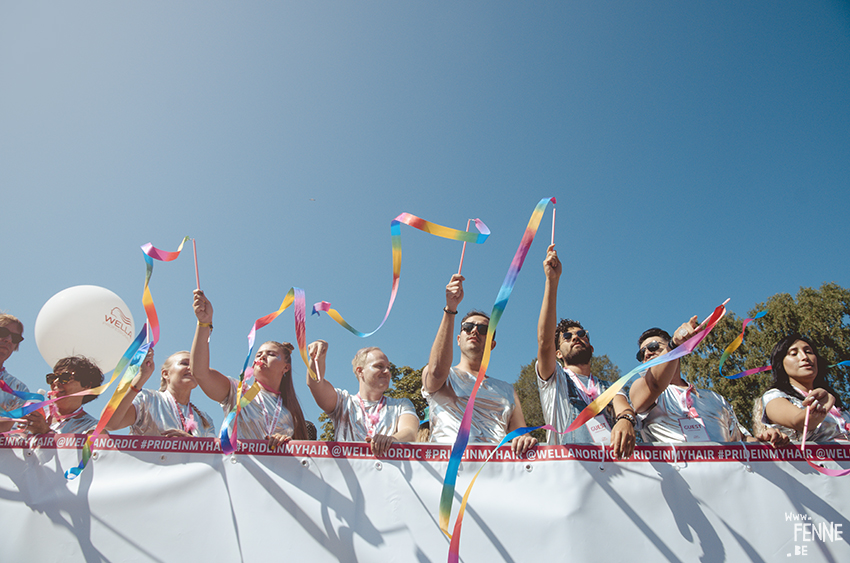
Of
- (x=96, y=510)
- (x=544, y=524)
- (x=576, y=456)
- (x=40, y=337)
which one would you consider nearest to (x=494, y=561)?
(x=544, y=524)

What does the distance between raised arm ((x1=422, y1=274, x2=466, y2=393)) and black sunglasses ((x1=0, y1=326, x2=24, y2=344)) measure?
10.5ft

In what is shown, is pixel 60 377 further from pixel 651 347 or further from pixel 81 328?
pixel 651 347

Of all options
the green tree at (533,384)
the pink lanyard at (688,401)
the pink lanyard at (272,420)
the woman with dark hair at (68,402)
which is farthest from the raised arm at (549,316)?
the green tree at (533,384)

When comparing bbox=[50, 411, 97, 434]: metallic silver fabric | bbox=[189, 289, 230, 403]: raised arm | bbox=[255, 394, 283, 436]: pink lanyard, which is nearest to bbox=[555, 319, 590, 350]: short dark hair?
bbox=[255, 394, 283, 436]: pink lanyard

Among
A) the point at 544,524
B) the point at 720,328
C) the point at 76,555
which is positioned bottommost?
the point at 76,555

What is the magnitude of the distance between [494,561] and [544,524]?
293mm

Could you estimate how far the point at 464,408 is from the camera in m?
3.00

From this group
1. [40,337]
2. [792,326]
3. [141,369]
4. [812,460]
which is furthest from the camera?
[792,326]

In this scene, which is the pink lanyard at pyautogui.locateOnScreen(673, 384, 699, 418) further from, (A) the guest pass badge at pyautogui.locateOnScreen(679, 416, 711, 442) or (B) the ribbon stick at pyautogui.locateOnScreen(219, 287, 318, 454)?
(B) the ribbon stick at pyautogui.locateOnScreen(219, 287, 318, 454)

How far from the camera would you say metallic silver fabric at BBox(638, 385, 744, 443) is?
113 inches

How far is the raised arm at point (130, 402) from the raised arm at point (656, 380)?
116 inches

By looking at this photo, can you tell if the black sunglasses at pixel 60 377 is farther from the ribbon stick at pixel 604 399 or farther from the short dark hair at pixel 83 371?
the ribbon stick at pixel 604 399

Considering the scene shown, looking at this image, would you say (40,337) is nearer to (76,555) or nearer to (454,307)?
(76,555)

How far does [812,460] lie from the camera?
2432 mm
